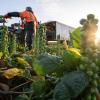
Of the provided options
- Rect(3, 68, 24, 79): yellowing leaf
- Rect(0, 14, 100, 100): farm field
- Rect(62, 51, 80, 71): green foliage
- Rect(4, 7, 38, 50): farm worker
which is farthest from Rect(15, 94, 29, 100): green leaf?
Rect(4, 7, 38, 50): farm worker

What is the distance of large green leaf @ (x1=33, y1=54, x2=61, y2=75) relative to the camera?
188 centimetres

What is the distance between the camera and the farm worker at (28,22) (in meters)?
8.35

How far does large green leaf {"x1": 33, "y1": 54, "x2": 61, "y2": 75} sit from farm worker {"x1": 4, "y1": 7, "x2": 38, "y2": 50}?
6.11m

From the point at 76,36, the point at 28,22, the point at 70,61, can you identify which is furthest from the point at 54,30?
the point at 70,61

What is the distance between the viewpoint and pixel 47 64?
1890 millimetres

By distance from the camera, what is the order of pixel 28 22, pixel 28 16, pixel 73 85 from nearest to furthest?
pixel 73 85 → pixel 28 22 → pixel 28 16

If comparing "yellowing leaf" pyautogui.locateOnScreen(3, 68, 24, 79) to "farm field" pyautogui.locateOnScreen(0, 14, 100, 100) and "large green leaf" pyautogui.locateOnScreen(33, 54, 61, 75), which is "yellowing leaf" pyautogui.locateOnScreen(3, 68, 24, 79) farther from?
"large green leaf" pyautogui.locateOnScreen(33, 54, 61, 75)

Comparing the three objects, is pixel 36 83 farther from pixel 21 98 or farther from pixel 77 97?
pixel 77 97

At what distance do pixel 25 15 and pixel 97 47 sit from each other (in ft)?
32.9

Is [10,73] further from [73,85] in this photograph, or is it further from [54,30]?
[54,30]

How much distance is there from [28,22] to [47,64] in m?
8.32

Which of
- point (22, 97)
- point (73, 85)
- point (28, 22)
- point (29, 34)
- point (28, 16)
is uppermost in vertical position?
point (28, 16)

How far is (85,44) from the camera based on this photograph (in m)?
1.68

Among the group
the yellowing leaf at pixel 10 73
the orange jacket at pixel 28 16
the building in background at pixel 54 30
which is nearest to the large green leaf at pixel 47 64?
the yellowing leaf at pixel 10 73
